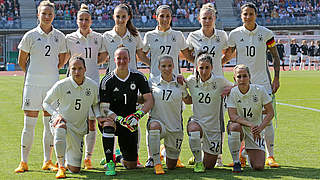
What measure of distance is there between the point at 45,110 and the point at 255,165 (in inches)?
101

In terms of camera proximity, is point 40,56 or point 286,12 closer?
point 40,56

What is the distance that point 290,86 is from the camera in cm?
1841

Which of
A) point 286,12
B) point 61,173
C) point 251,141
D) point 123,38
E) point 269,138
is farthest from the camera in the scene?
point 286,12

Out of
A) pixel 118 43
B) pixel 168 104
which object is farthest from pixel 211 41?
pixel 118 43

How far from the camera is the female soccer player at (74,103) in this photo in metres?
5.64

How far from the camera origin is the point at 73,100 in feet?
18.7

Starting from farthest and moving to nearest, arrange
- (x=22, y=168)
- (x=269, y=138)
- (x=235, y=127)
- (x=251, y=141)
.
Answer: (x=269, y=138)
(x=251, y=141)
(x=22, y=168)
(x=235, y=127)

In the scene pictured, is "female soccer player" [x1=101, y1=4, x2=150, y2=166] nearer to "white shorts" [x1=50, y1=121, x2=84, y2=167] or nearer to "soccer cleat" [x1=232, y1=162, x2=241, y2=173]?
Result: "white shorts" [x1=50, y1=121, x2=84, y2=167]

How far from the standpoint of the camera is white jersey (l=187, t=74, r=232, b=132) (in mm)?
5930

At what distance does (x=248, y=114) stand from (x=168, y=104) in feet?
3.13

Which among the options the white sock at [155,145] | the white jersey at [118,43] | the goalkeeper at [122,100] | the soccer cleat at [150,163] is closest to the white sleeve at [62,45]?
the white jersey at [118,43]

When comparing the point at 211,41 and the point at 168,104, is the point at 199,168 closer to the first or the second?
the point at 168,104

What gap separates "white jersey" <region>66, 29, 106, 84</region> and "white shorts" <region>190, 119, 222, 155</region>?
4.84ft

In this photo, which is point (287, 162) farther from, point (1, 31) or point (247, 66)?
point (1, 31)
